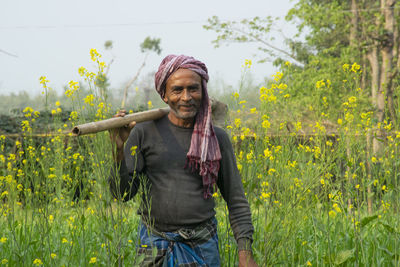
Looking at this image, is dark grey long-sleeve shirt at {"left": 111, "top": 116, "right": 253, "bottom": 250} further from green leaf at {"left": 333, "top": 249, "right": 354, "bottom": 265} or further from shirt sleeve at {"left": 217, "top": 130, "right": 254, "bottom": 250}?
green leaf at {"left": 333, "top": 249, "right": 354, "bottom": 265}

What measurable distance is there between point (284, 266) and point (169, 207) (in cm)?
117

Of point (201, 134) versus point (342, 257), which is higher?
point (201, 134)

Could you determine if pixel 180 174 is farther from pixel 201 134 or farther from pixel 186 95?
pixel 186 95

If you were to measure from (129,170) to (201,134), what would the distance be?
0.42 m

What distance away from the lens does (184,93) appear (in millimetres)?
2242

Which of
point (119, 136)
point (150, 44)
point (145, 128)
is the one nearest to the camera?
point (119, 136)

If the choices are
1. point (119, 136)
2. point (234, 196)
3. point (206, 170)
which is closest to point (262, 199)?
point (234, 196)

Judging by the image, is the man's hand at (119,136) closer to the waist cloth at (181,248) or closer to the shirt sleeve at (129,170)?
the shirt sleeve at (129,170)

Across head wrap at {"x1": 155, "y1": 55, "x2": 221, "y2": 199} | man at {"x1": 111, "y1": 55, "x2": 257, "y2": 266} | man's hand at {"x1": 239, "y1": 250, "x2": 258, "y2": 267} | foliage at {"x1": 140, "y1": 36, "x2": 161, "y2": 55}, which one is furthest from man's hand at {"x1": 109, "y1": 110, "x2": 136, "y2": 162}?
foliage at {"x1": 140, "y1": 36, "x2": 161, "y2": 55}

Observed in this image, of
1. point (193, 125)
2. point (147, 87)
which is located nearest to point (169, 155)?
point (193, 125)

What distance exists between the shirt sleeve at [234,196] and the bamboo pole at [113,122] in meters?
0.38

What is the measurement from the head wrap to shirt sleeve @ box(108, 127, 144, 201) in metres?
0.27

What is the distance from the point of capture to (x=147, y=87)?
3139 cm

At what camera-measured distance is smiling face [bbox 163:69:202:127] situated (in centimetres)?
224
